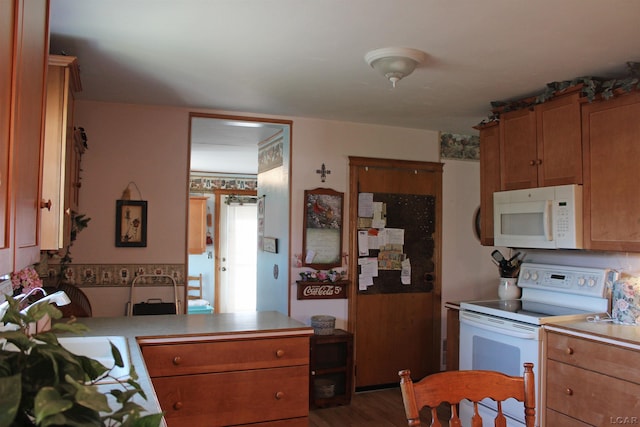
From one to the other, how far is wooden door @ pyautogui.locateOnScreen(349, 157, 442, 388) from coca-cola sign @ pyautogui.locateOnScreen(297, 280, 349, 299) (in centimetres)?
10

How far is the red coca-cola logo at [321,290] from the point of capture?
4160 mm

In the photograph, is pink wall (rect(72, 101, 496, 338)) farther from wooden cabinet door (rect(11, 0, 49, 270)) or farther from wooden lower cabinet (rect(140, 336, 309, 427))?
wooden cabinet door (rect(11, 0, 49, 270))

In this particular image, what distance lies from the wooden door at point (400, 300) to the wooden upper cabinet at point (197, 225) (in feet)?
13.1

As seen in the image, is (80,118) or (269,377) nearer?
(269,377)

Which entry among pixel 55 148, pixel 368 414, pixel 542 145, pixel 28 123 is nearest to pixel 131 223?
pixel 55 148

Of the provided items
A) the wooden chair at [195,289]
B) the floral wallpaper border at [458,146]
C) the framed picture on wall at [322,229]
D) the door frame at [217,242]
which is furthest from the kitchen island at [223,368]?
the door frame at [217,242]

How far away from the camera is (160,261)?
12.7 ft

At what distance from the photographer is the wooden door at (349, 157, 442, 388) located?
14.2ft

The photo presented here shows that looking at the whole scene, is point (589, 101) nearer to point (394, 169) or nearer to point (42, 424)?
point (394, 169)

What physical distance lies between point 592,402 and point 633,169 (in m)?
1.26

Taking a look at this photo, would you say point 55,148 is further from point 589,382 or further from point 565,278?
point 565,278

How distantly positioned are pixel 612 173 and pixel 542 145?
499 millimetres

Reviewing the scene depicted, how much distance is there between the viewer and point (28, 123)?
1.35m

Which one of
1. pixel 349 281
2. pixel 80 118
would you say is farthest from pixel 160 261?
pixel 349 281
